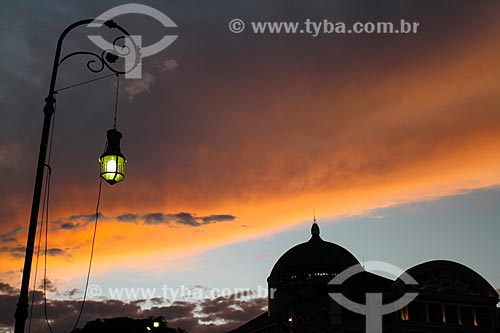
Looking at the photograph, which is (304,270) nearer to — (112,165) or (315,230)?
(315,230)

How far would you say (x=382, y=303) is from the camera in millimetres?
55469

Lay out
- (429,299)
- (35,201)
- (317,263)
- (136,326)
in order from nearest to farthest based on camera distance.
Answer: (35,201), (429,299), (136,326), (317,263)

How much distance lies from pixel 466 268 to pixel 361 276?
10.6 m

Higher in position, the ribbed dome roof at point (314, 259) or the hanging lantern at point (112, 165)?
the ribbed dome roof at point (314, 259)

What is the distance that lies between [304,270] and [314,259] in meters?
1.84

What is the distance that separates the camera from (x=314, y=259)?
241ft

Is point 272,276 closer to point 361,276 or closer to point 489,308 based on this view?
point 361,276

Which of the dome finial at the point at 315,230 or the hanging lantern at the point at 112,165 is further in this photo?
the dome finial at the point at 315,230

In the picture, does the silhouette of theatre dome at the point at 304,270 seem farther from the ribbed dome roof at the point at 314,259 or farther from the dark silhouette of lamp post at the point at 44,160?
the dark silhouette of lamp post at the point at 44,160

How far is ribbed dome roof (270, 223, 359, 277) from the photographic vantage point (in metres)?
72.9

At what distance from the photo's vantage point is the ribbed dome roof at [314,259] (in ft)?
239

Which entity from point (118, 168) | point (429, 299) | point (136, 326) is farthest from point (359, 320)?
point (118, 168)
